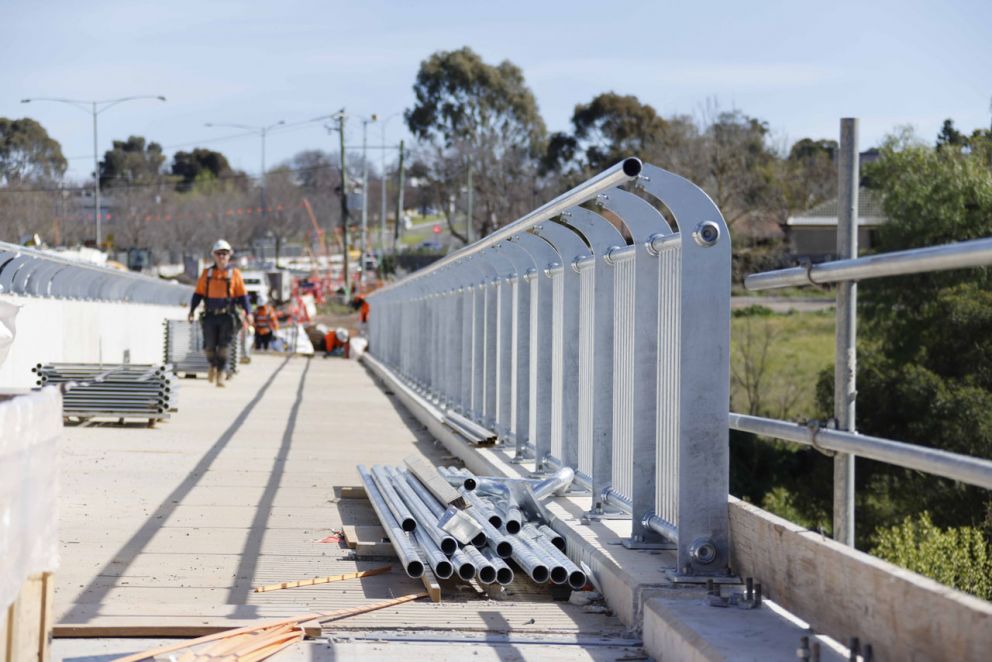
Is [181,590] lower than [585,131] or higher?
lower

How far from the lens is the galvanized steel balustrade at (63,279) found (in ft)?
49.0

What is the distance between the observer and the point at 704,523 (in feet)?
18.1

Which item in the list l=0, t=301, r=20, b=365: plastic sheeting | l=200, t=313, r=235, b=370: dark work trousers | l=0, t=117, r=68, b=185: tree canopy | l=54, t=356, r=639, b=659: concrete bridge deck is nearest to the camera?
l=54, t=356, r=639, b=659: concrete bridge deck

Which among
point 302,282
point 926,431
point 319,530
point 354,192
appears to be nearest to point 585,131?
point 354,192

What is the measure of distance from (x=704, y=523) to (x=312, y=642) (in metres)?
1.53

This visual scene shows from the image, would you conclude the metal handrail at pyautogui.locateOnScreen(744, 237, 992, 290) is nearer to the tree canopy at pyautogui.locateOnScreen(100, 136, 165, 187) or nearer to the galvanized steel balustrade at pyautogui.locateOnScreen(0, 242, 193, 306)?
the galvanized steel balustrade at pyautogui.locateOnScreen(0, 242, 193, 306)

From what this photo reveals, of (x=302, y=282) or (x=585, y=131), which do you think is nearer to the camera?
(x=585, y=131)

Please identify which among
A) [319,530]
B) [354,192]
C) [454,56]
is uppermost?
[454,56]

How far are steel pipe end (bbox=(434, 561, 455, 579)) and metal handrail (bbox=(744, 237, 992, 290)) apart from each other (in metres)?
1.73

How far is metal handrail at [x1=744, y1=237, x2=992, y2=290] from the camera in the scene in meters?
3.59

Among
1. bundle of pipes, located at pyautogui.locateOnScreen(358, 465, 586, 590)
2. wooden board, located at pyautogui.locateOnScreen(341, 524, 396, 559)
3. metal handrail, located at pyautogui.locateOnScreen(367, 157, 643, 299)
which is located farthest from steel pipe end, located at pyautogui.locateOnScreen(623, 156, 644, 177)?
wooden board, located at pyautogui.locateOnScreen(341, 524, 396, 559)

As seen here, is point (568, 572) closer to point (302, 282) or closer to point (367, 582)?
point (367, 582)

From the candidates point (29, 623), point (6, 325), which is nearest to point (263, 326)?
point (6, 325)

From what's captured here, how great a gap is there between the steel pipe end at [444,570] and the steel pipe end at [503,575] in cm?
19
